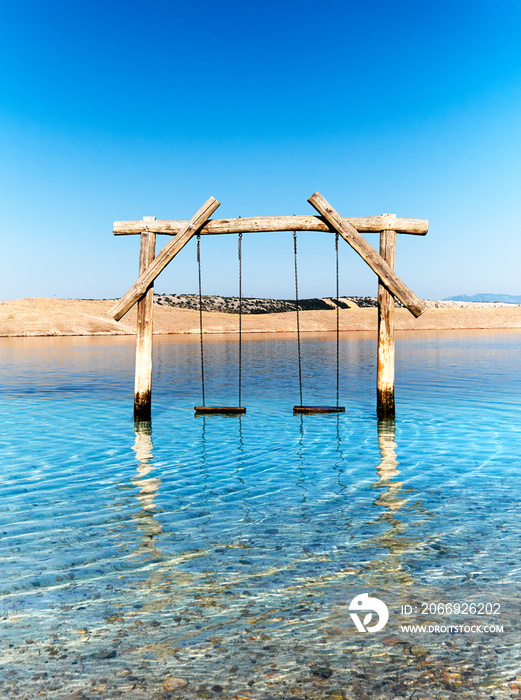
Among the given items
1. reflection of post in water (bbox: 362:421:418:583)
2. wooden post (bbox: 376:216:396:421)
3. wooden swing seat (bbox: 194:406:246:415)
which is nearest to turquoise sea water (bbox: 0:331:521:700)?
reflection of post in water (bbox: 362:421:418:583)

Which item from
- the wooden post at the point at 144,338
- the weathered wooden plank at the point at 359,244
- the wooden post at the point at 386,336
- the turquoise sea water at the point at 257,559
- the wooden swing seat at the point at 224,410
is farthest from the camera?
the wooden post at the point at 144,338

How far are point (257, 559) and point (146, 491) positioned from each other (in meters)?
3.13

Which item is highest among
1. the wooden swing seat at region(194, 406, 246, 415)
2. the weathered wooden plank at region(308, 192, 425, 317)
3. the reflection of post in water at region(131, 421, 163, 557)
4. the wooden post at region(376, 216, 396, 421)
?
the weathered wooden plank at region(308, 192, 425, 317)

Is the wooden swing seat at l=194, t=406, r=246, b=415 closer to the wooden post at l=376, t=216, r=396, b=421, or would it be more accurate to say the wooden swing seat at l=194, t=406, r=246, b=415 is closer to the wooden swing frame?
the wooden swing frame

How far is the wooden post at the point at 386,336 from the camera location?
13.7 meters

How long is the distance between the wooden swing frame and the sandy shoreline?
6084cm

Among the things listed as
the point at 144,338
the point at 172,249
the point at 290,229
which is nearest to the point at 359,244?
the point at 290,229

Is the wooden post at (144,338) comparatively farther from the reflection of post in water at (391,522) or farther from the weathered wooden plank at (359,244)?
the reflection of post in water at (391,522)

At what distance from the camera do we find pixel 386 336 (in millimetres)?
13938

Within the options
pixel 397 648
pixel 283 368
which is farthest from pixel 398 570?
pixel 283 368

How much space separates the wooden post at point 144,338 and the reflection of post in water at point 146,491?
1071 millimetres

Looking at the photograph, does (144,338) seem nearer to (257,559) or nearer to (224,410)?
(224,410)

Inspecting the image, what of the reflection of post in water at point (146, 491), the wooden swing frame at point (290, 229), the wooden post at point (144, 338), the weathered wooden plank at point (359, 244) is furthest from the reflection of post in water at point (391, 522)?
the wooden post at point (144, 338)

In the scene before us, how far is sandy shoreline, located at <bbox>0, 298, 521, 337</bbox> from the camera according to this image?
7262 centimetres
